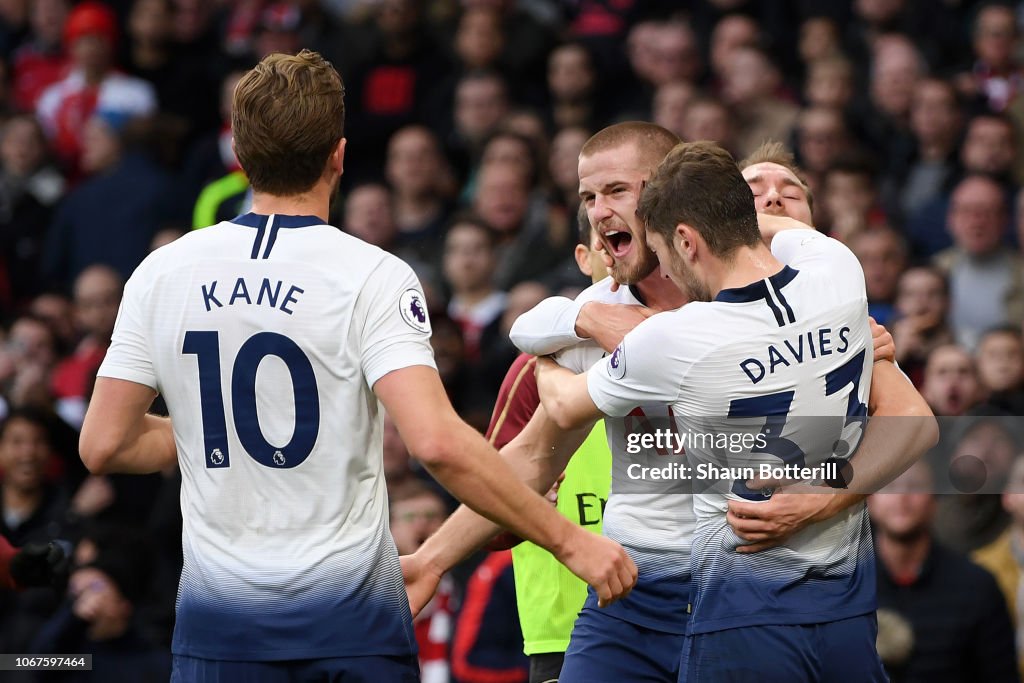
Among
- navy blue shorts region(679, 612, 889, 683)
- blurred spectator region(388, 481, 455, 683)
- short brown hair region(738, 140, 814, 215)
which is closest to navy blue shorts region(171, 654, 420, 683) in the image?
navy blue shorts region(679, 612, 889, 683)

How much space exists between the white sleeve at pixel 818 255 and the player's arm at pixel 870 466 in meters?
0.36

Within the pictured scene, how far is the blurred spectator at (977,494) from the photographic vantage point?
24.7 ft

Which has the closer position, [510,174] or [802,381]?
[802,381]

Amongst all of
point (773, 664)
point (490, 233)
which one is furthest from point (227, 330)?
point (490, 233)

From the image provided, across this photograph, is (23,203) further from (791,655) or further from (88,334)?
(791,655)

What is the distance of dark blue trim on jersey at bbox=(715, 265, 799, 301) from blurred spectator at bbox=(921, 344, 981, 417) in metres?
4.28

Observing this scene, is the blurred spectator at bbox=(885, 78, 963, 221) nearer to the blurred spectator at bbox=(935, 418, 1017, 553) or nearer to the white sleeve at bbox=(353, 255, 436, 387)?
the blurred spectator at bbox=(935, 418, 1017, 553)

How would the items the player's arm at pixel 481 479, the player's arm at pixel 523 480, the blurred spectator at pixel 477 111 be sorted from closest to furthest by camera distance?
1. the player's arm at pixel 481 479
2. the player's arm at pixel 523 480
3. the blurred spectator at pixel 477 111

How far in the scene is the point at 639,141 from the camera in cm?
500

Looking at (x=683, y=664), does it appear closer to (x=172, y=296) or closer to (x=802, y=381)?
(x=802, y=381)

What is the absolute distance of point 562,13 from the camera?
13070mm

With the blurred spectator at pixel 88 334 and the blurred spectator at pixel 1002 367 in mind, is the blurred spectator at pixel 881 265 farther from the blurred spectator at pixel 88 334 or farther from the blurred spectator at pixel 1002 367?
the blurred spectator at pixel 88 334

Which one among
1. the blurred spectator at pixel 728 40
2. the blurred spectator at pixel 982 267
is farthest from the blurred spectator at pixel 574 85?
the blurred spectator at pixel 982 267

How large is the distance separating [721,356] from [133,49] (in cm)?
1086
